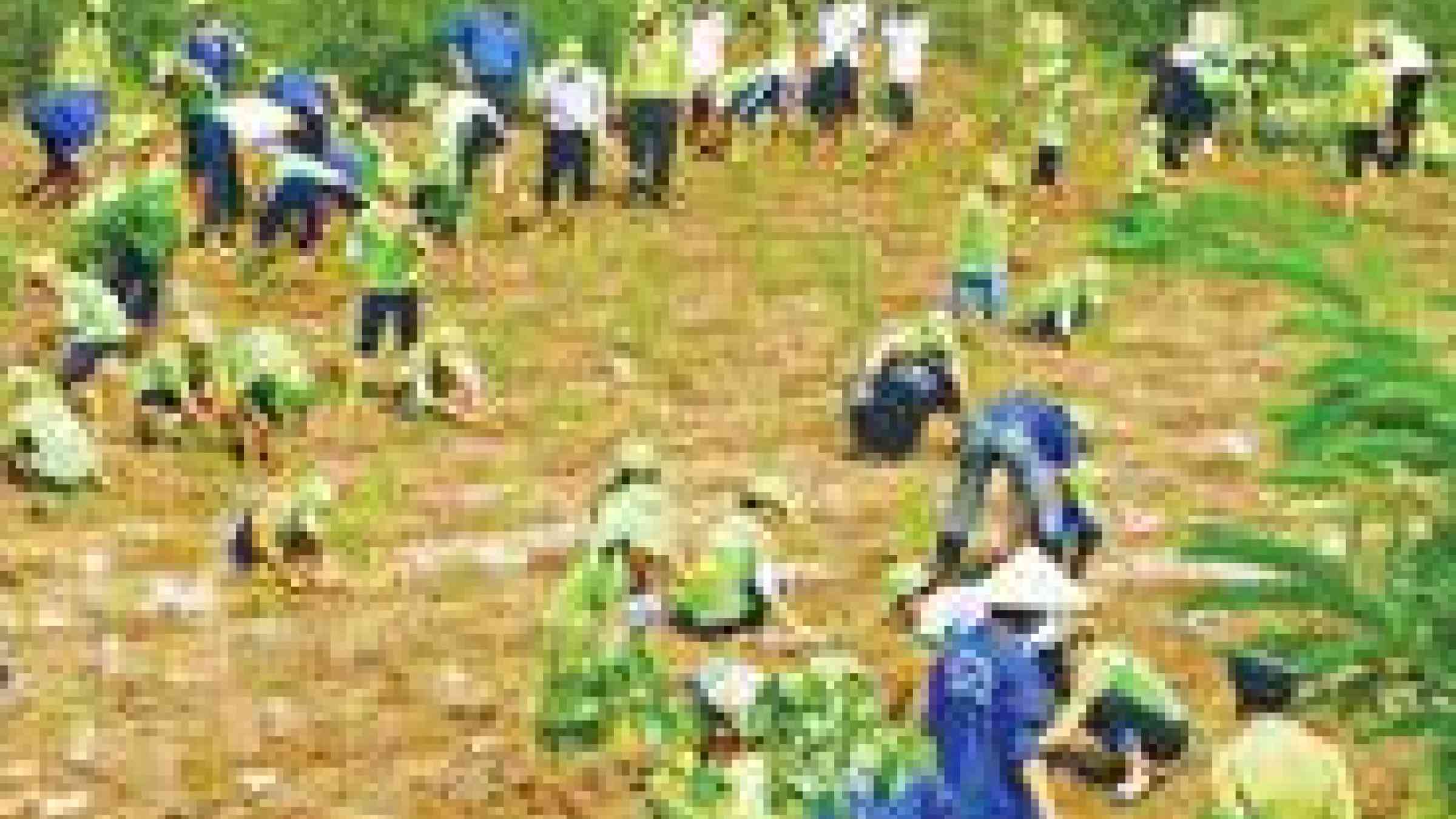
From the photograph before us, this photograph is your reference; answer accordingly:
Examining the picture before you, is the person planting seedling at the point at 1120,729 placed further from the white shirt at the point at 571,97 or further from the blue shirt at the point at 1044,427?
the white shirt at the point at 571,97

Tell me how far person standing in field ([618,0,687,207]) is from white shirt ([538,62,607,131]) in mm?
383

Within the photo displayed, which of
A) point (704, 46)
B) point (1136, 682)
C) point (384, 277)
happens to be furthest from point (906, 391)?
point (704, 46)

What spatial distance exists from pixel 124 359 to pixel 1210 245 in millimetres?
13318

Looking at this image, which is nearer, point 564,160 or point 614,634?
point 614,634

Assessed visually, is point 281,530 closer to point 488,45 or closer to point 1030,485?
point 1030,485

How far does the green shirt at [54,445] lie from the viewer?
14.1 metres

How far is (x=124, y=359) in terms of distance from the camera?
51.7ft

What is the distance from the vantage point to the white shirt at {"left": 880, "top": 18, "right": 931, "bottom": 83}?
2245cm

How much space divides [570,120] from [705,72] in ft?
8.21

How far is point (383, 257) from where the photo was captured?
1598 cm

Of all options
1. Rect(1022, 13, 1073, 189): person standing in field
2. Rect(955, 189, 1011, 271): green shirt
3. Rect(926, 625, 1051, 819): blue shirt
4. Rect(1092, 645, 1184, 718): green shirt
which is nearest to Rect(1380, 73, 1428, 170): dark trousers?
Rect(1022, 13, 1073, 189): person standing in field

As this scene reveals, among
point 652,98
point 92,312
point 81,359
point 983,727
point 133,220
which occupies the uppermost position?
point 652,98

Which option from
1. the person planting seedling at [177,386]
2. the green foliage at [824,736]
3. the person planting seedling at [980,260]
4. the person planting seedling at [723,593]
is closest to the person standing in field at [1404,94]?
the person planting seedling at [980,260]

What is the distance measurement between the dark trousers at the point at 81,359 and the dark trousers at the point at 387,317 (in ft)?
4.39
